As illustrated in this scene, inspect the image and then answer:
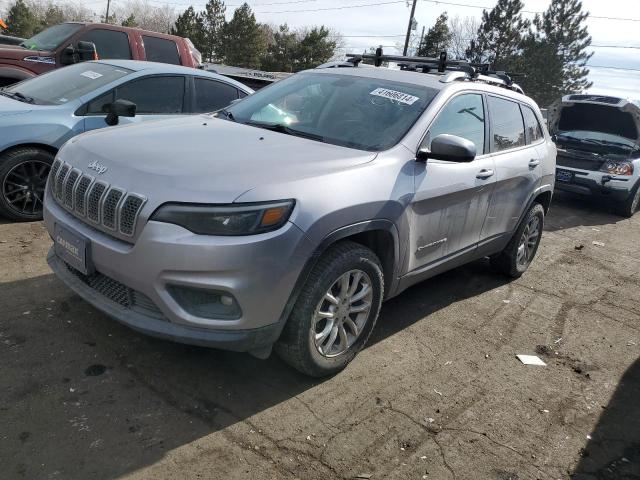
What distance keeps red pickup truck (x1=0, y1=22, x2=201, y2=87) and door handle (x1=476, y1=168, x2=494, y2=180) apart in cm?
587

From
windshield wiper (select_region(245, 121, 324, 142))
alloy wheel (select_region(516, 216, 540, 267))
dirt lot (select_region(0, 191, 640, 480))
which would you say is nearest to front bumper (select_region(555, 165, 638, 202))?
alloy wheel (select_region(516, 216, 540, 267))

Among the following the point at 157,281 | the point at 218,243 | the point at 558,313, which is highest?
the point at 218,243

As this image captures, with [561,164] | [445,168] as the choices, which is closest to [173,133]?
[445,168]

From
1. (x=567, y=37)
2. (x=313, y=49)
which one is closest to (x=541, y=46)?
(x=567, y=37)

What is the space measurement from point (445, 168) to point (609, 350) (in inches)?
79.9

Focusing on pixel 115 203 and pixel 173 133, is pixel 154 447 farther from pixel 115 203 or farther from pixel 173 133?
pixel 173 133

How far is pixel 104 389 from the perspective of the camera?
2947mm

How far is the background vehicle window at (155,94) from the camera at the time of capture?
5.64 meters

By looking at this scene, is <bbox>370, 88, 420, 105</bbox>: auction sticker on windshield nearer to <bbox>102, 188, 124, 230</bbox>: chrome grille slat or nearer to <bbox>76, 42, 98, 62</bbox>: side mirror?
<bbox>102, 188, 124, 230</bbox>: chrome grille slat

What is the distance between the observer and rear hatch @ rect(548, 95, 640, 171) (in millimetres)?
9836

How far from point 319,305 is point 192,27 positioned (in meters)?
48.7

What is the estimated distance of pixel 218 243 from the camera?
259 centimetres

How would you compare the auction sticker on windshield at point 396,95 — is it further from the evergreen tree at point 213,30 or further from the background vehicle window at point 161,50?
the evergreen tree at point 213,30

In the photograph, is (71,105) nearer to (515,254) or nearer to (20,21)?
(515,254)
